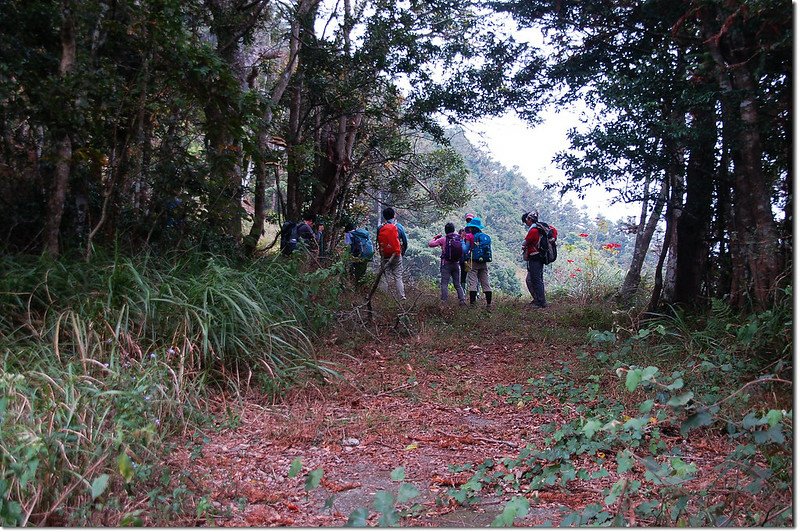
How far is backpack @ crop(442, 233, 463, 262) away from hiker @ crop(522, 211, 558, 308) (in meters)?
1.04

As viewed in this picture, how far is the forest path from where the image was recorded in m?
3.19

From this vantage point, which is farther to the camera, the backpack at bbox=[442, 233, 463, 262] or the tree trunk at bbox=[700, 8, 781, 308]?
the backpack at bbox=[442, 233, 463, 262]

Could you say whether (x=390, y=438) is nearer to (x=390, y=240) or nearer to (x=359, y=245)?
(x=390, y=240)

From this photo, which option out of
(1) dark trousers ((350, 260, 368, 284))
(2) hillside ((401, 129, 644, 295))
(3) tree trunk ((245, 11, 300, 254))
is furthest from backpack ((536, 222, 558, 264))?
(2) hillside ((401, 129, 644, 295))

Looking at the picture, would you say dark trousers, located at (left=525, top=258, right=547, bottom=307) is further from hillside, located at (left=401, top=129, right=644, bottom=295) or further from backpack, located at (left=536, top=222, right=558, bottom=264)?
Result: hillside, located at (left=401, top=129, right=644, bottom=295)

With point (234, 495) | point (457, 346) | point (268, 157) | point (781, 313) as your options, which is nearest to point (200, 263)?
point (268, 157)

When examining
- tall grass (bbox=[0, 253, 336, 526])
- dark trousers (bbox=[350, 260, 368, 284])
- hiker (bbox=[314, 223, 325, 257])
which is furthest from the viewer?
hiker (bbox=[314, 223, 325, 257])

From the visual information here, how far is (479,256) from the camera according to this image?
33.2 feet

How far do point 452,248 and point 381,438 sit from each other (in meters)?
6.19

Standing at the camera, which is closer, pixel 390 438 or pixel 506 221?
pixel 390 438

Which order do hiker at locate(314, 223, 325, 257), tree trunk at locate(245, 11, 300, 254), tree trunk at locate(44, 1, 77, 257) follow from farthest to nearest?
1. hiker at locate(314, 223, 325, 257)
2. tree trunk at locate(245, 11, 300, 254)
3. tree trunk at locate(44, 1, 77, 257)

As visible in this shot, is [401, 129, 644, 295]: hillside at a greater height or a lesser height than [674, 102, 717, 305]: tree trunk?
greater

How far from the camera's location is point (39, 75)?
18.5 feet

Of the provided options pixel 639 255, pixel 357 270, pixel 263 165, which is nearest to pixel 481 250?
pixel 357 270
